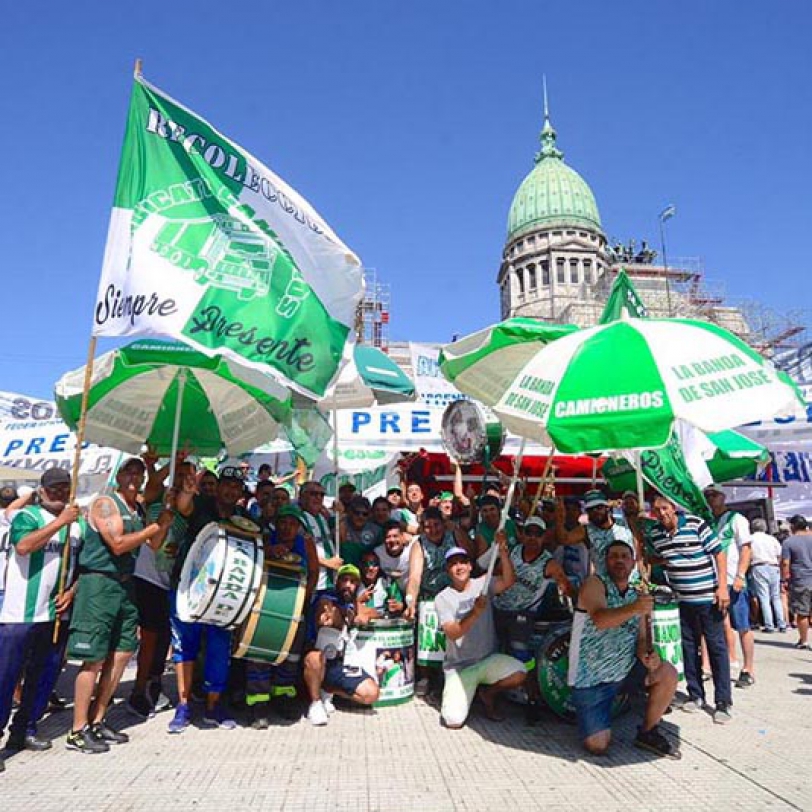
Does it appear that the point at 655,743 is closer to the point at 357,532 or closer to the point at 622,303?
the point at 357,532

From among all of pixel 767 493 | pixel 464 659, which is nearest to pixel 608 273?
pixel 767 493

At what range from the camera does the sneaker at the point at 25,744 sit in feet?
14.6

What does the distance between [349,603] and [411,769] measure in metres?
1.60

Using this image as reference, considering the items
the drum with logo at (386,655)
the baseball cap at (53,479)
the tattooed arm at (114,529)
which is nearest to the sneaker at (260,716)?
the drum with logo at (386,655)

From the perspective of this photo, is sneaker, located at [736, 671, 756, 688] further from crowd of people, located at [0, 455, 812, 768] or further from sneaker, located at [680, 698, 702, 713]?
sneaker, located at [680, 698, 702, 713]

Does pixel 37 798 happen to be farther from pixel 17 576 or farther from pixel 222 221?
pixel 222 221

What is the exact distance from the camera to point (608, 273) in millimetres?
64938

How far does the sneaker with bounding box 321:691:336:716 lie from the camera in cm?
534

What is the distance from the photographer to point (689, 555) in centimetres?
543

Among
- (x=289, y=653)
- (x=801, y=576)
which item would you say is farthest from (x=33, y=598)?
(x=801, y=576)

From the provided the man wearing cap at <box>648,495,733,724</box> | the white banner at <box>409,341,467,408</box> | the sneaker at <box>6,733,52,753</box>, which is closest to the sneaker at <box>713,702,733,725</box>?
the man wearing cap at <box>648,495,733,724</box>

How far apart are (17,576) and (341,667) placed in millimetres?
2522

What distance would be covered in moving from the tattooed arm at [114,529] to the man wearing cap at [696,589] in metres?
4.00

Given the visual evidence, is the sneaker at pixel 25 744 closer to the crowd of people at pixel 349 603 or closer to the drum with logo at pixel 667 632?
the crowd of people at pixel 349 603
